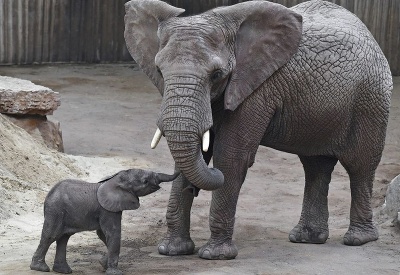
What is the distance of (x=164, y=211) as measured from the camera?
34.3 feet

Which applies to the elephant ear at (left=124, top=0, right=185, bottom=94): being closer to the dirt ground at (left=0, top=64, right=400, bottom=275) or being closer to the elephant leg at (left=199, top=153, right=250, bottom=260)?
the elephant leg at (left=199, top=153, right=250, bottom=260)

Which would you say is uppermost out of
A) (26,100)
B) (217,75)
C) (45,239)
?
(217,75)

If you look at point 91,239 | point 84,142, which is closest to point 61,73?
point 84,142

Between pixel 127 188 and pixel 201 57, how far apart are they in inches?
41.4

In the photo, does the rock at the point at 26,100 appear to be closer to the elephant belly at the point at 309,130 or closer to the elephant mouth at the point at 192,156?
the elephant belly at the point at 309,130

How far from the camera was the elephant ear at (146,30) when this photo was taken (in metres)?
8.20

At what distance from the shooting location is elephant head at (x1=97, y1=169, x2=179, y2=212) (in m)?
7.58

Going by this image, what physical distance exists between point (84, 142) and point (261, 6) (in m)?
5.43

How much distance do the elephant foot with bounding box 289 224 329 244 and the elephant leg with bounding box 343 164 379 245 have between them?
0.19 m

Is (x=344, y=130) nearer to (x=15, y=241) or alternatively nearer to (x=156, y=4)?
(x=156, y=4)

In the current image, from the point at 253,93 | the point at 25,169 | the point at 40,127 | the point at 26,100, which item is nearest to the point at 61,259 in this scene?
the point at 253,93

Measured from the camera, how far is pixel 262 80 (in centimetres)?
812

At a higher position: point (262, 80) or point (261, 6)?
point (261, 6)

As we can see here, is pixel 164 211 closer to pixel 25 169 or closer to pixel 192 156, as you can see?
pixel 25 169
